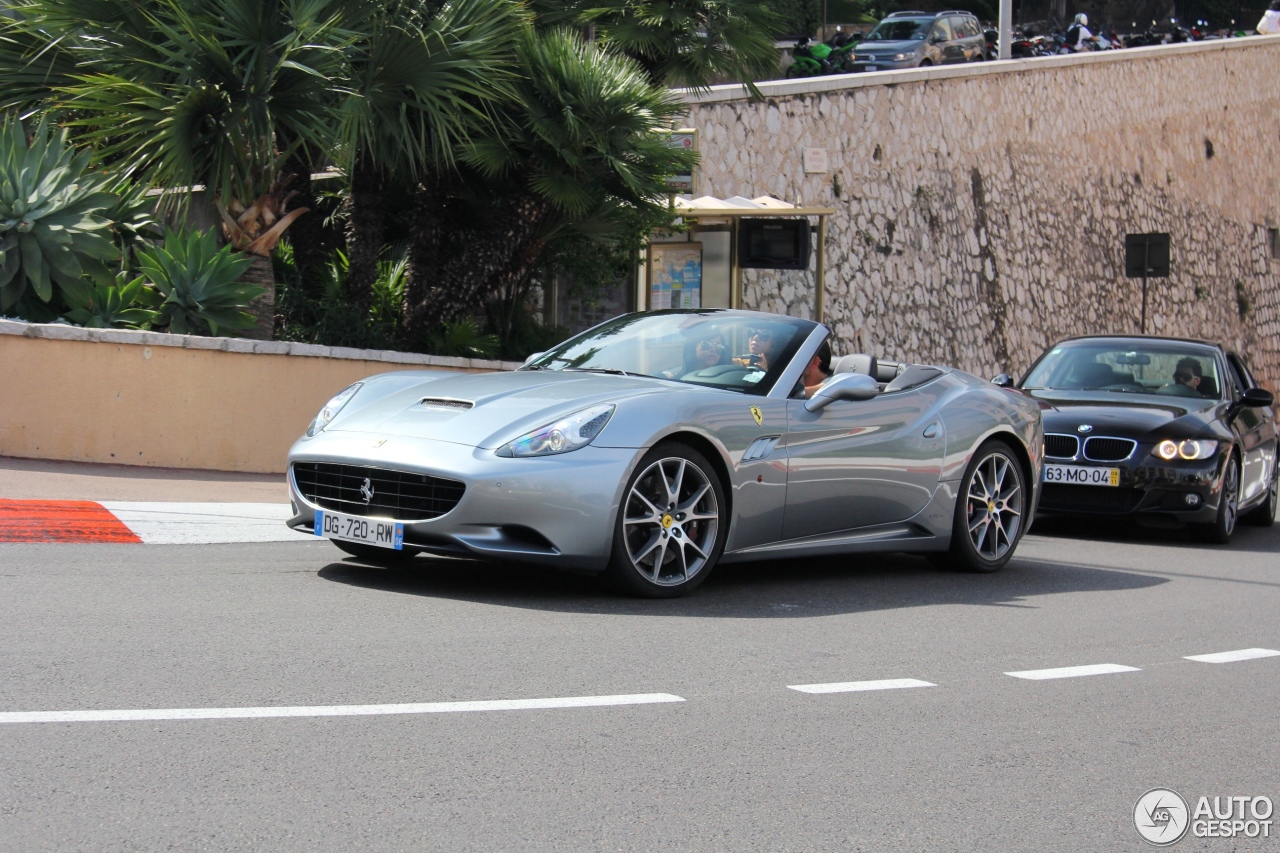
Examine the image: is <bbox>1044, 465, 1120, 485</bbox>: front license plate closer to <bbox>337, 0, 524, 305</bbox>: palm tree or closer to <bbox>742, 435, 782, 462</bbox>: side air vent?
<bbox>742, 435, 782, 462</bbox>: side air vent

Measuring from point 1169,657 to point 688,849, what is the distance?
374 cm

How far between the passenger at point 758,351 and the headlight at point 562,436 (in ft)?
4.14

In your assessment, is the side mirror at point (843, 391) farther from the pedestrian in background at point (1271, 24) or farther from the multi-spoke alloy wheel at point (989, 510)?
the pedestrian in background at point (1271, 24)

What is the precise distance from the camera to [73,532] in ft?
26.7

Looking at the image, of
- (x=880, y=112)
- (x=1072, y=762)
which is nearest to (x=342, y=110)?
(x=1072, y=762)

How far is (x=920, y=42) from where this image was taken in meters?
40.6

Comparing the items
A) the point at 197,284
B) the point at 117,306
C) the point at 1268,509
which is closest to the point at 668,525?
the point at 197,284

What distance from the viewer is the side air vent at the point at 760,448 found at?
24.3 ft

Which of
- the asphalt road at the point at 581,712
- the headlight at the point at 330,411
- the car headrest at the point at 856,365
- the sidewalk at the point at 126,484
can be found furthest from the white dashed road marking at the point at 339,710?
the sidewalk at the point at 126,484

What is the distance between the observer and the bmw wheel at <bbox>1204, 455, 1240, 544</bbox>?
11766mm

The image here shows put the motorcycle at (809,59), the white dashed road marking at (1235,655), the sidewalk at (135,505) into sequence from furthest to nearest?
the motorcycle at (809,59)
the sidewalk at (135,505)
the white dashed road marking at (1235,655)

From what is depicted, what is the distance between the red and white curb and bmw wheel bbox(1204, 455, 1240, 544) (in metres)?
6.79

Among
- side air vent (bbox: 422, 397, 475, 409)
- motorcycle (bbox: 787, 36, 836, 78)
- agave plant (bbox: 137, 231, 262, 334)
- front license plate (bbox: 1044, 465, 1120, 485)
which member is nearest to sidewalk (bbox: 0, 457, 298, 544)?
agave plant (bbox: 137, 231, 262, 334)

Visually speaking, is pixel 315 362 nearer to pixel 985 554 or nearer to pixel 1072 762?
pixel 985 554
